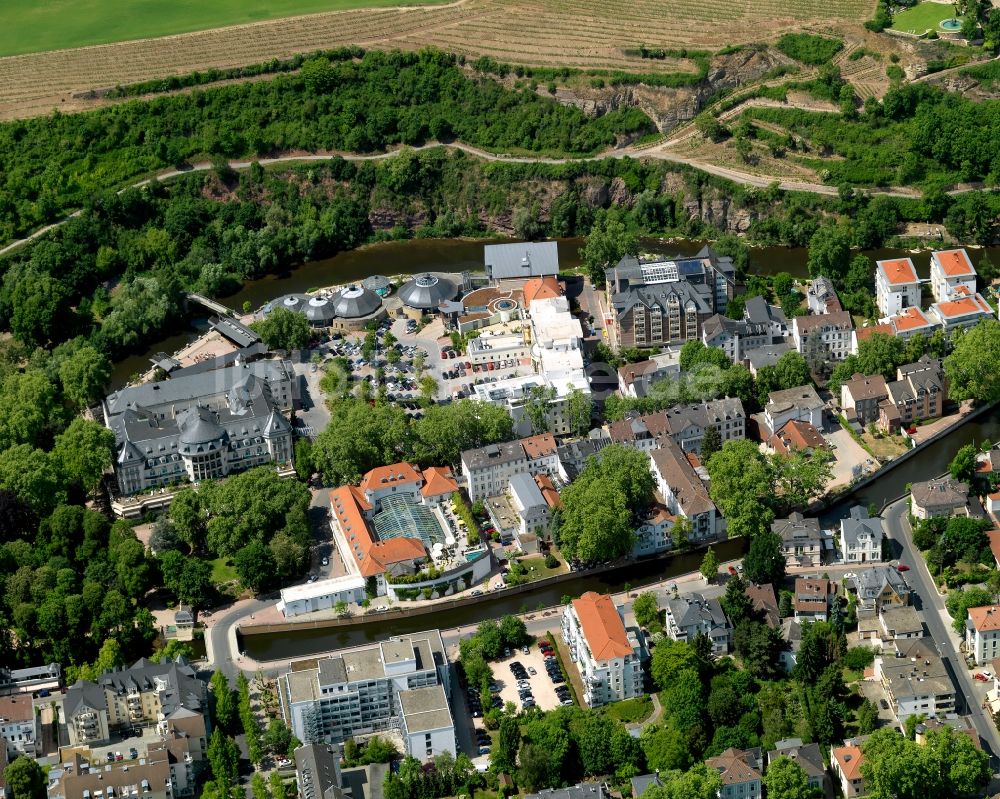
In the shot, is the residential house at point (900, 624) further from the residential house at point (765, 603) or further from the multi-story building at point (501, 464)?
the multi-story building at point (501, 464)

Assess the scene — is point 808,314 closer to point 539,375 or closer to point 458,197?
point 539,375

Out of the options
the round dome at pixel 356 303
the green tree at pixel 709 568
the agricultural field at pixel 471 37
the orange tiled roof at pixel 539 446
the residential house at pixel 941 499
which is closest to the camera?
the green tree at pixel 709 568

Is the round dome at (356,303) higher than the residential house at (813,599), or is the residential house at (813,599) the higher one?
the round dome at (356,303)

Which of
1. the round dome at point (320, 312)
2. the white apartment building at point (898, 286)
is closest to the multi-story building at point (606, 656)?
the white apartment building at point (898, 286)

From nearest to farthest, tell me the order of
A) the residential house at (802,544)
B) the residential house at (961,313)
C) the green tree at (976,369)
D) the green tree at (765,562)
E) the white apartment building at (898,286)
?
the green tree at (765,562)
the residential house at (802,544)
the green tree at (976,369)
the residential house at (961,313)
the white apartment building at (898,286)

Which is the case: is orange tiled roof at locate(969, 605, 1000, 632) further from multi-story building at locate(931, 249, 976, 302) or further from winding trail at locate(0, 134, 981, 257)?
winding trail at locate(0, 134, 981, 257)

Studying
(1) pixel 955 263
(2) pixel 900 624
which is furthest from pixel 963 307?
(2) pixel 900 624

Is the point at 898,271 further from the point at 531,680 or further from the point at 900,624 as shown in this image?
the point at 531,680
